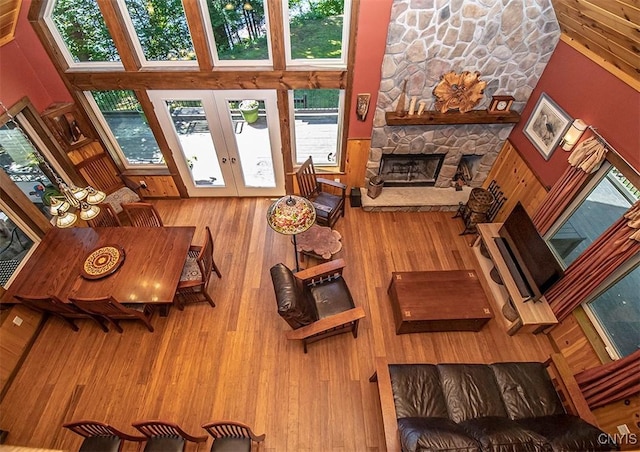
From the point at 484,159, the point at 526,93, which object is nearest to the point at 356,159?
the point at 484,159

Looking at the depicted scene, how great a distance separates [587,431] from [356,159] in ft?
12.8

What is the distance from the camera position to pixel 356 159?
4.79 metres

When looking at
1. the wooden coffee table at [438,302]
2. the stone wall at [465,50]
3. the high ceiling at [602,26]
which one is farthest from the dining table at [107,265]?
the stone wall at [465,50]

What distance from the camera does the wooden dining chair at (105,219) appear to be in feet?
13.0

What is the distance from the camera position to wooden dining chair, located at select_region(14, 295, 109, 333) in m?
3.10

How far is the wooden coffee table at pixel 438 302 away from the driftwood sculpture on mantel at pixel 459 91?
7.39 feet

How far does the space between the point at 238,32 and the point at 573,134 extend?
157 inches

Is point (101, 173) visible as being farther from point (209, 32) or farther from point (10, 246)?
point (209, 32)

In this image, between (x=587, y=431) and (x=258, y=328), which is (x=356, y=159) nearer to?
(x=258, y=328)

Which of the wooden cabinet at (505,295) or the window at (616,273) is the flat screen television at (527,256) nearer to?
the wooden cabinet at (505,295)

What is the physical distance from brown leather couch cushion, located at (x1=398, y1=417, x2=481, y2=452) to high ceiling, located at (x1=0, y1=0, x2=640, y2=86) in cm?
326

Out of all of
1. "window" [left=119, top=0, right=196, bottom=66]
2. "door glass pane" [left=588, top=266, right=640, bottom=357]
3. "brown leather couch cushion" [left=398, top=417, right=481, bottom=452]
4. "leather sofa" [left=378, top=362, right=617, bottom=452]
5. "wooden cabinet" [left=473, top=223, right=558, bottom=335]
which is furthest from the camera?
"window" [left=119, top=0, right=196, bottom=66]

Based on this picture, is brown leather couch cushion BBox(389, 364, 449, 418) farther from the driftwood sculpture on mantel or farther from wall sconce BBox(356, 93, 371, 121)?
the driftwood sculpture on mantel

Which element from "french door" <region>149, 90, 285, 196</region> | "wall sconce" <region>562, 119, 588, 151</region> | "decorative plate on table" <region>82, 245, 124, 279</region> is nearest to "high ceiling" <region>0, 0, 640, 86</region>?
"wall sconce" <region>562, 119, 588, 151</region>
